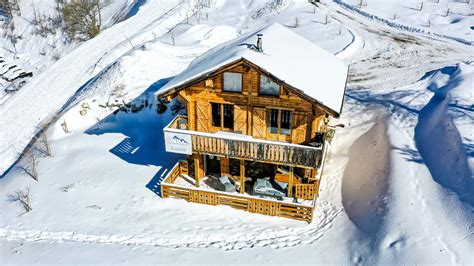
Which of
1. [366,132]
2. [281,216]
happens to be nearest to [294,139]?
[281,216]

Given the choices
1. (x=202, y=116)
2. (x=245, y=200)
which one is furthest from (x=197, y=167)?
(x=245, y=200)

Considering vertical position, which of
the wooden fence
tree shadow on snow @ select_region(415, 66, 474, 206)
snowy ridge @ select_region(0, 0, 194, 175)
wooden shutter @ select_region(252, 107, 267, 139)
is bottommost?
snowy ridge @ select_region(0, 0, 194, 175)

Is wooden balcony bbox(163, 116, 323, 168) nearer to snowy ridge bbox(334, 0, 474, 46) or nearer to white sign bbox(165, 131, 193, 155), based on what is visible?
white sign bbox(165, 131, 193, 155)

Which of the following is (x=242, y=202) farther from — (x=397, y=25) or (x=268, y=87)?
(x=397, y=25)

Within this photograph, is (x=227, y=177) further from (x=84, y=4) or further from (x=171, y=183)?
(x=84, y=4)

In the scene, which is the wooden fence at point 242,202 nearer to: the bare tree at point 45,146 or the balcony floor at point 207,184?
the balcony floor at point 207,184

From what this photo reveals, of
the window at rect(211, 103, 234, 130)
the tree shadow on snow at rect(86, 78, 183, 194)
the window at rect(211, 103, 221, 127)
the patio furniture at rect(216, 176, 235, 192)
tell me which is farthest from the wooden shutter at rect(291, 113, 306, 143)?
the tree shadow on snow at rect(86, 78, 183, 194)
